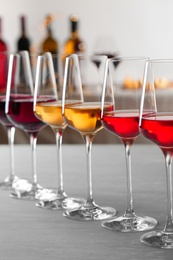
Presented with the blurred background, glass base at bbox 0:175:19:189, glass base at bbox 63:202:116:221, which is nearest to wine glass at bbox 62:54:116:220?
glass base at bbox 63:202:116:221

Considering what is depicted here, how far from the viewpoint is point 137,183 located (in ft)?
3.81

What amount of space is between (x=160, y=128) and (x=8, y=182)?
499mm

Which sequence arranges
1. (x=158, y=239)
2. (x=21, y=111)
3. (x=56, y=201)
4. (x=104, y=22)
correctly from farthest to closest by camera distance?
(x=104, y=22)
(x=21, y=111)
(x=56, y=201)
(x=158, y=239)

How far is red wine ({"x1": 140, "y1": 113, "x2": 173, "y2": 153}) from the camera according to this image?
2.60ft

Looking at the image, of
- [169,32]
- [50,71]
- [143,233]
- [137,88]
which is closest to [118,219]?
[143,233]

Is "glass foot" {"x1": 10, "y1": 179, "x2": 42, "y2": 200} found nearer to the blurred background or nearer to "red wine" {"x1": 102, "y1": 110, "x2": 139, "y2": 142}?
"red wine" {"x1": 102, "y1": 110, "x2": 139, "y2": 142}

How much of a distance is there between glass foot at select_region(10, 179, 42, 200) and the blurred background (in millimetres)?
3063

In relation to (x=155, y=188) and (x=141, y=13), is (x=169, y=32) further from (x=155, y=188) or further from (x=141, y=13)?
(x=155, y=188)

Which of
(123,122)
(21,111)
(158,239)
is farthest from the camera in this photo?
(21,111)

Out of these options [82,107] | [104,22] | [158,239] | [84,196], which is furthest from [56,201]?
[104,22]

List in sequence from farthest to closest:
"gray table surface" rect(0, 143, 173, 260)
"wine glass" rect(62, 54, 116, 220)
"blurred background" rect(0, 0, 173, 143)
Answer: "blurred background" rect(0, 0, 173, 143), "wine glass" rect(62, 54, 116, 220), "gray table surface" rect(0, 143, 173, 260)

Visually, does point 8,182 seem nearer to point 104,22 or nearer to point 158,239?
point 158,239

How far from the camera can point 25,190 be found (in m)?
1.12

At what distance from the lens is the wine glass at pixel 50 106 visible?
1065mm
